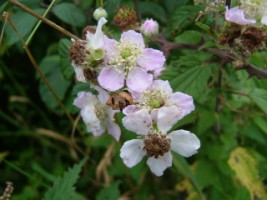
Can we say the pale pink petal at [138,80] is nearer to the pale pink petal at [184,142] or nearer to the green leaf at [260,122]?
the pale pink petal at [184,142]

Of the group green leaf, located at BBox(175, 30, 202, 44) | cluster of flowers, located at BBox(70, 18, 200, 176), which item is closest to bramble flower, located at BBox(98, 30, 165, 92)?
cluster of flowers, located at BBox(70, 18, 200, 176)

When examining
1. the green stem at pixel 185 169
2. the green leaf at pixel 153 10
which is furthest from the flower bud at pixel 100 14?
the green stem at pixel 185 169

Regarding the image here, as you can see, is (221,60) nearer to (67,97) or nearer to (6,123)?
(67,97)

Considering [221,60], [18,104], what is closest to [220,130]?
[221,60]

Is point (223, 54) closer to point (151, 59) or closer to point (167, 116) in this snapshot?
point (151, 59)

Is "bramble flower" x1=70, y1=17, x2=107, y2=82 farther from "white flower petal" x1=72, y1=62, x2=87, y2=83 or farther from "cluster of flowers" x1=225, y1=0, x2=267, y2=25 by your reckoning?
"cluster of flowers" x1=225, y1=0, x2=267, y2=25
